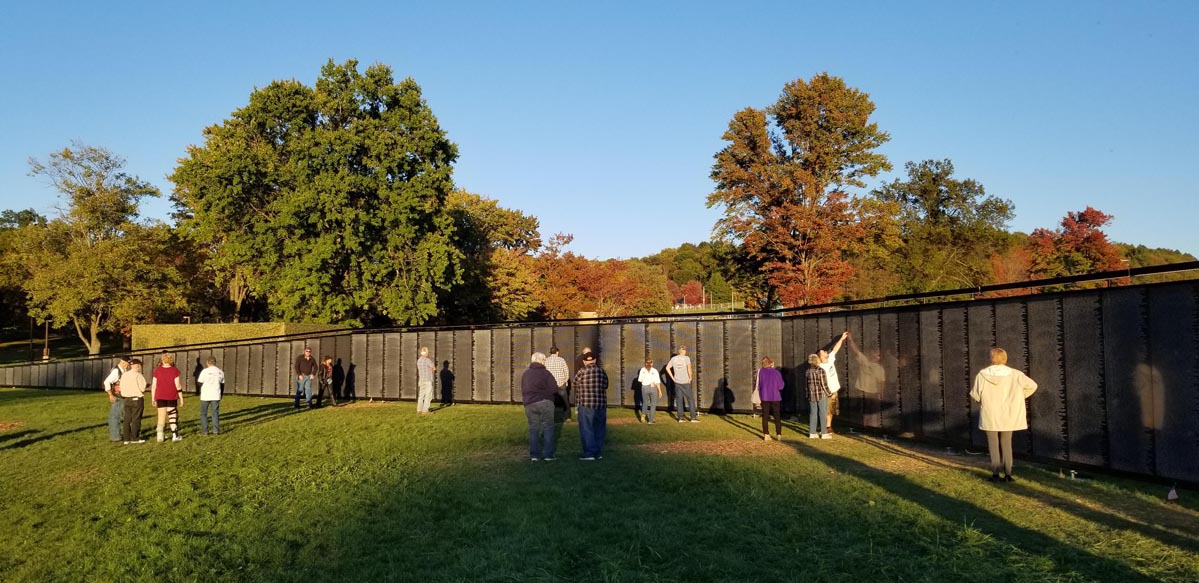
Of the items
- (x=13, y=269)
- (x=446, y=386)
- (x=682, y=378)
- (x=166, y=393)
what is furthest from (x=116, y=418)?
(x=13, y=269)

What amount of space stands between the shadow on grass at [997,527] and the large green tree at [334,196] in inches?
1071

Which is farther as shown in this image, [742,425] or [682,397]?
[682,397]

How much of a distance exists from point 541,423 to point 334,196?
80.4 ft

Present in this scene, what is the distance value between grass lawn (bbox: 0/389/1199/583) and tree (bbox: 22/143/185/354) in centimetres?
3816

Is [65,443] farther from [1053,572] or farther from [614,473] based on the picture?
[1053,572]

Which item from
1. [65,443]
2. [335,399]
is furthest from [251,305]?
[65,443]

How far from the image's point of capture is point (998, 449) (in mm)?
9617

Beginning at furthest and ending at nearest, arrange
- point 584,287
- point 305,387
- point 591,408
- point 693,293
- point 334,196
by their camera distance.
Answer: point 693,293 → point 584,287 → point 334,196 → point 305,387 → point 591,408

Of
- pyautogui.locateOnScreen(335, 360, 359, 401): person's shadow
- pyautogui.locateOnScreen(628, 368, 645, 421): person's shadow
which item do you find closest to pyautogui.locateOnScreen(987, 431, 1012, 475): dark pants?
pyautogui.locateOnScreen(628, 368, 645, 421): person's shadow

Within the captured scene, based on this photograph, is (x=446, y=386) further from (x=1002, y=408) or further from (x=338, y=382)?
(x=1002, y=408)

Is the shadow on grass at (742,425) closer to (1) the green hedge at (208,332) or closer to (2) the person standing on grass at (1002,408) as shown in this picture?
(2) the person standing on grass at (1002,408)

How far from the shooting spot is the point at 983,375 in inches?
396

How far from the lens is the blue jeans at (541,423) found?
11719 mm

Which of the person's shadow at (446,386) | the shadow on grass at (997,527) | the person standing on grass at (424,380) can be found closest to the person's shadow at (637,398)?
the person standing on grass at (424,380)
